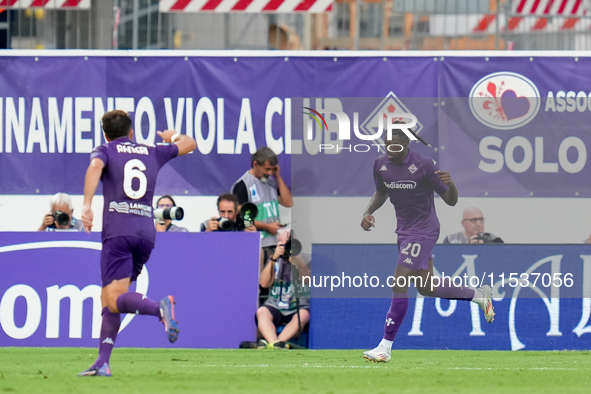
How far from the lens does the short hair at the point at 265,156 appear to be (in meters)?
11.4

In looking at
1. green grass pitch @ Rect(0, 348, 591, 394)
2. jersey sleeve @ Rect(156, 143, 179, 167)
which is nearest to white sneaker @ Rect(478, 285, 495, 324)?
green grass pitch @ Rect(0, 348, 591, 394)

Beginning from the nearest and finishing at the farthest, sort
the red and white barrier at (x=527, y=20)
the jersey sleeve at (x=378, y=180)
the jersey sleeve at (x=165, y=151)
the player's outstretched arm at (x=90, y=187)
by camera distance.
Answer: the player's outstretched arm at (x=90, y=187)
the jersey sleeve at (x=165, y=151)
the jersey sleeve at (x=378, y=180)
the red and white barrier at (x=527, y=20)

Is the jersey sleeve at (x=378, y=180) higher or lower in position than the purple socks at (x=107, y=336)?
higher

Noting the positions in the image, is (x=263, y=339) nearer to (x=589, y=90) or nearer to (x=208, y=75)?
(x=208, y=75)

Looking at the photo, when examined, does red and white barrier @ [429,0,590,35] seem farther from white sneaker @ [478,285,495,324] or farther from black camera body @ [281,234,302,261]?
white sneaker @ [478,285,495,324]

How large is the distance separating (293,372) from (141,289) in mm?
3548

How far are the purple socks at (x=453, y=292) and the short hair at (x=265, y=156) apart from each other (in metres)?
2.84

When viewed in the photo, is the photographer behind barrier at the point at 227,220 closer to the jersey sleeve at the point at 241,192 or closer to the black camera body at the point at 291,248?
the jersey sleeve at the point at 241,192

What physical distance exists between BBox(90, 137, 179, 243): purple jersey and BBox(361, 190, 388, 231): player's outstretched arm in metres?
3.61

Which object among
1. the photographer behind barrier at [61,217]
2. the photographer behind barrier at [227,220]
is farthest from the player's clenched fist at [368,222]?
the photographer behind barrier at [61,217]

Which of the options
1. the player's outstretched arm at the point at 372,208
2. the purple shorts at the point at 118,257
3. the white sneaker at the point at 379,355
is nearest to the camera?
the purple shorts at the point at 118,257

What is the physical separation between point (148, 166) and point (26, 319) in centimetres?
410

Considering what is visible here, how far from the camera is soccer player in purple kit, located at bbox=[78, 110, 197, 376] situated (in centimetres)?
687

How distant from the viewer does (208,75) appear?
12.1 m
